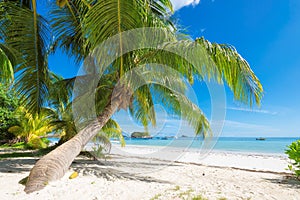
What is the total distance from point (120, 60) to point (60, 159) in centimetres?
222

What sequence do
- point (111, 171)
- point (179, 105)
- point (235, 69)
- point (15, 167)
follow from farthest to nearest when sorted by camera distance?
point (179, 105) → point (111, 171) → point (15, 167) → point (235, 69)

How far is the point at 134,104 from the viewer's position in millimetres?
7043

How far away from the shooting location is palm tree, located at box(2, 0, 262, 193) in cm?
365

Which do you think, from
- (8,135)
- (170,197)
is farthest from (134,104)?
(8,135)

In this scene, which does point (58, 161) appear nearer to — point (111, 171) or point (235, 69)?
point (111, 171)

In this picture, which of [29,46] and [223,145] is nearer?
[29,46]

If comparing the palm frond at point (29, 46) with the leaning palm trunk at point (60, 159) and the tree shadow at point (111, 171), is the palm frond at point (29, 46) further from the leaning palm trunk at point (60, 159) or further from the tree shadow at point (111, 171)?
the tree shadow at point (111, 171)

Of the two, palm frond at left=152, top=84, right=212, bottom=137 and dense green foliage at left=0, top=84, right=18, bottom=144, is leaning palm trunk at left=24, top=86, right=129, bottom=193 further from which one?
dense green foliage at left=0, top=84, right=18, bottom=144

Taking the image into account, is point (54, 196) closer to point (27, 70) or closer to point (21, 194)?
point (21, 194)

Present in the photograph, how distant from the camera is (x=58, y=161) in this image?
3652 mm

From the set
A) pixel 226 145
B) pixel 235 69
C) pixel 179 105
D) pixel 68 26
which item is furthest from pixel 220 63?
pixel 226 145

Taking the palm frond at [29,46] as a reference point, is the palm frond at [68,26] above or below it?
above

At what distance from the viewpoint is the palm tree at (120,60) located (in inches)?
144

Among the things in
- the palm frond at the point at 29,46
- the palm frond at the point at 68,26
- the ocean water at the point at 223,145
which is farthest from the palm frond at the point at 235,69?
the palm frond at the point at 29,46
